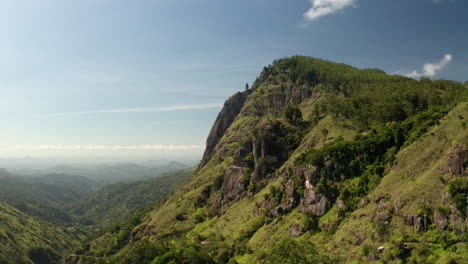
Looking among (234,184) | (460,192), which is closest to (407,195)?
(460,192)

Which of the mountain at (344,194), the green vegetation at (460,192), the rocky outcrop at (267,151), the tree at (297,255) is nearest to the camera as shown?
the green vegetation at (460,192)

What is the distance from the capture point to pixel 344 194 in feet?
256

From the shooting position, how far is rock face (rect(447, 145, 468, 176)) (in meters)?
55.8

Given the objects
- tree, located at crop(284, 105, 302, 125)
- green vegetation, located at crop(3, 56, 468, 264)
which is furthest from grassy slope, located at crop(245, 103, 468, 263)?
tree, located at crop(284, 105, 302, 125)

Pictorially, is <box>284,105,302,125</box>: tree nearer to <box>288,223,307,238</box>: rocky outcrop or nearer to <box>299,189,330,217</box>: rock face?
<box>299,189,330,217</box>: rock face

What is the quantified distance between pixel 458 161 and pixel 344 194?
30361 mm

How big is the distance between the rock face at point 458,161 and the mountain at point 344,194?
0.18 m

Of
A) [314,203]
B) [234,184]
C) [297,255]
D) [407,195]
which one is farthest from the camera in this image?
[234,184]

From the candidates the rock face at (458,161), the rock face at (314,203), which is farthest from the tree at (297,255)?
the rock face at (458,161)

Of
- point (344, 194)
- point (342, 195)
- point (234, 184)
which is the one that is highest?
point (344, 194)

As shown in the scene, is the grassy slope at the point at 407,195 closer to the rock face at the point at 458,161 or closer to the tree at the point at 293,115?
the rock face at the point at 458,161

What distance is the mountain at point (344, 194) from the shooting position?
55.5 meters

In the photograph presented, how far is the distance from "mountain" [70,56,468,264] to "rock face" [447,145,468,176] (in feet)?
0.58

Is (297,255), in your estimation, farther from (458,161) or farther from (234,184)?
(234,184)
